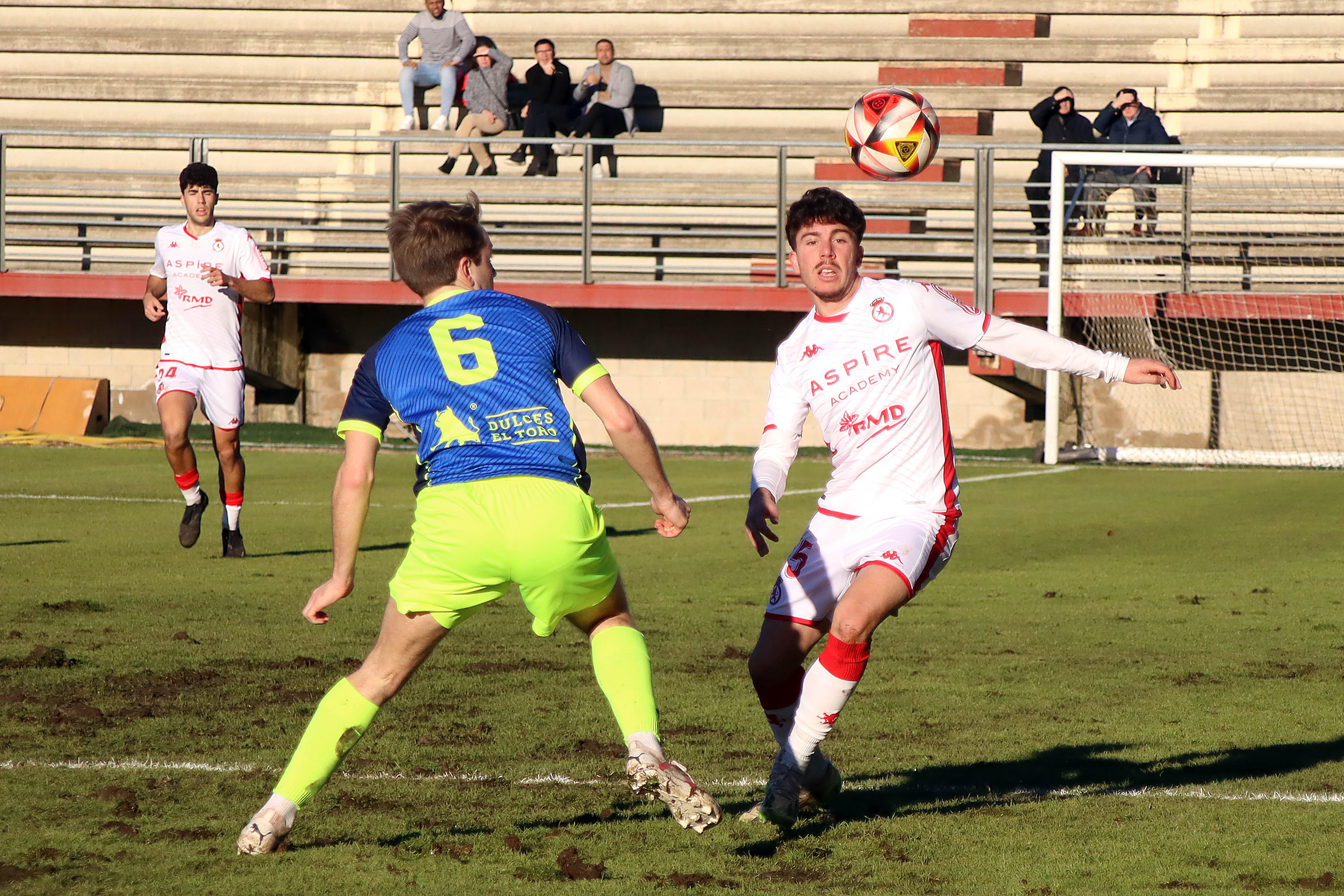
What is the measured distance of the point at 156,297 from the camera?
9.95 metres

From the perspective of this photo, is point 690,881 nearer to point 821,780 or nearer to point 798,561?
point 821,780

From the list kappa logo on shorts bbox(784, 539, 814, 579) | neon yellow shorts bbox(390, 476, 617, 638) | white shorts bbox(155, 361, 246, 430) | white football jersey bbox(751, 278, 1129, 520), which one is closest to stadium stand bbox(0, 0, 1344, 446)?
white shorts bbox(155, 361, 246, 430)

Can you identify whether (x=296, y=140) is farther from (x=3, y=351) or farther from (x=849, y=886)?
(x=849, y=886)

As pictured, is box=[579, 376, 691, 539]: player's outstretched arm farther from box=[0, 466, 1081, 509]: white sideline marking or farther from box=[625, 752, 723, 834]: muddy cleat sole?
box=[0, 466, 1081, 509]: white sideline marking

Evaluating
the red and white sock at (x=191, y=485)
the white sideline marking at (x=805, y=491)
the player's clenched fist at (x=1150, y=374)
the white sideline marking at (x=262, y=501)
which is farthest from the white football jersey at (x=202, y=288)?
the player's clenched fist at (x=1150, y=374)

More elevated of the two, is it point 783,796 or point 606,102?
point 606,102

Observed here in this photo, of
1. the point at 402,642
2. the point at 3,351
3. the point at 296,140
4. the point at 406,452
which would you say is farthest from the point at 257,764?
the point at 3,351

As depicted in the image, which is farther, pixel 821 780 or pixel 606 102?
pixel 606 102

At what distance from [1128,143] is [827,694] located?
15463 millimetres

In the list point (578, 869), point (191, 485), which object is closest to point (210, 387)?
point (191, 485)

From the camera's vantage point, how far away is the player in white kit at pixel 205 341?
996 cm

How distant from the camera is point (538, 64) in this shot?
20.6 metres

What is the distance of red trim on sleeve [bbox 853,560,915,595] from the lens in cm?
454

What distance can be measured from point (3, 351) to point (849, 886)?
20.1 meters
